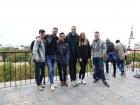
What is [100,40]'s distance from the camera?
34.7 feet

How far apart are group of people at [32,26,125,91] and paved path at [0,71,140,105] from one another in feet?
1.23

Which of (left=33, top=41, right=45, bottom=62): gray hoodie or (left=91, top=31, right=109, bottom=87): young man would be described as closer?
(left=33, top=41, right=45, bottom=62): gray hoodie

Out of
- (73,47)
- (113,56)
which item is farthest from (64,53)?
(113,56)

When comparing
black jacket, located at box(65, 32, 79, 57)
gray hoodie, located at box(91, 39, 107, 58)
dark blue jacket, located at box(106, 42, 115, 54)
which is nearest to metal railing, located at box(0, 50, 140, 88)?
dark blue jacket, located at box(106, 42, 115, 54)

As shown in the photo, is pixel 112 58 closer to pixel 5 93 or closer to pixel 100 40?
pixel 100 40

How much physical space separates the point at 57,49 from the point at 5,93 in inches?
83.9

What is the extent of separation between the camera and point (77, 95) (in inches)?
353

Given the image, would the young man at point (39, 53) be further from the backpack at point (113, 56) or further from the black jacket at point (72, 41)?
the backpack at point (113, 56)

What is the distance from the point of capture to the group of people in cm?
944

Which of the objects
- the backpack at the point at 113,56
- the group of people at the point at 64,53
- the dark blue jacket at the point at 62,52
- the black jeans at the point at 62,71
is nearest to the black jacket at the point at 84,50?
the group of people at the point at 64,53

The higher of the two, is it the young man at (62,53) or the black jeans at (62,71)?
the young man at (62,53)

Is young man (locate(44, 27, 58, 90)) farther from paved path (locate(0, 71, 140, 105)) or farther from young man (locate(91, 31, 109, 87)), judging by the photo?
Answer: young man (locate(91, 31, 109, 87))

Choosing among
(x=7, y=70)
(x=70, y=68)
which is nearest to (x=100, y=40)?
(x=70, y=68)

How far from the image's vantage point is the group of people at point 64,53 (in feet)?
31.0
